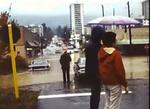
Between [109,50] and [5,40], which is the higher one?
[109,50]

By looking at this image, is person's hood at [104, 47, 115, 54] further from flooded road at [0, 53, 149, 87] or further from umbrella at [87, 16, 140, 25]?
flooded road at [0, 53, 149, 87]

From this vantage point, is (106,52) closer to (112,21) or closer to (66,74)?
(112,21)

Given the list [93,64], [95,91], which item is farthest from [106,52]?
[95,91]

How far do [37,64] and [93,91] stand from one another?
120 feet

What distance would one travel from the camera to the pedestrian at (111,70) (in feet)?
25.0

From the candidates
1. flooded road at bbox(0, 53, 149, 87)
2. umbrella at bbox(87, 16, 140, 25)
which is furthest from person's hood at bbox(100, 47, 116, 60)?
flooded road at bbox(0, 53, 149, 87)

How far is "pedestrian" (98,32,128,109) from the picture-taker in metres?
7.64

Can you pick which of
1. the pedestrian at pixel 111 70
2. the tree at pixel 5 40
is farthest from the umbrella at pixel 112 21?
the pedestrian at pixel 111 70

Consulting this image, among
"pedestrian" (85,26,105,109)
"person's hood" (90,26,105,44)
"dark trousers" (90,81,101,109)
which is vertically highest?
"person's hood" (90,26,105,44)

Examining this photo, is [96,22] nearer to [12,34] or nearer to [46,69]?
[12,34]

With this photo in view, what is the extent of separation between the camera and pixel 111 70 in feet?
25.2

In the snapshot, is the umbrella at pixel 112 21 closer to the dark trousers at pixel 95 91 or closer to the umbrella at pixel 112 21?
the umbrella at pixel 112 21

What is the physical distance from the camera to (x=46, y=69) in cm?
4497

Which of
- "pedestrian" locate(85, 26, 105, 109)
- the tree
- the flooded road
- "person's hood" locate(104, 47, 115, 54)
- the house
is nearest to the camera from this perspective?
"person's hood" locate(104, 47, 115, 54)
